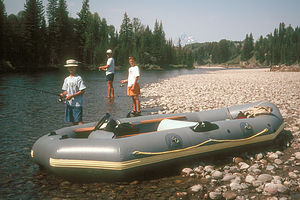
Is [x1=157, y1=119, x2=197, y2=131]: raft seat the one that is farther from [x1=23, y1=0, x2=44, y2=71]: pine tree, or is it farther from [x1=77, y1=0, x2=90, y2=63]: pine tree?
[x1=77, y1=0, x2=90, y2=63]: pine tree

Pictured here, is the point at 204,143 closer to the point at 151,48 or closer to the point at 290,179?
the point at 290,179

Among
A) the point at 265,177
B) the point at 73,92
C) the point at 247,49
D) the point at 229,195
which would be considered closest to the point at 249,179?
the point at 265,177

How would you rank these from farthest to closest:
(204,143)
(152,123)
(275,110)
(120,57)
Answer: (120,57), (275,110), (152,123), (204,143)

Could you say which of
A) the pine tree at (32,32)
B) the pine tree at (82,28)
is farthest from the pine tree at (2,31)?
the pine tree at (82,28)

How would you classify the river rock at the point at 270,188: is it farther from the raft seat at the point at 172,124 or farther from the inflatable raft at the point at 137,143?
the raft seat at the point at 172,124

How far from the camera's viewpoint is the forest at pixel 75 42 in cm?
5403

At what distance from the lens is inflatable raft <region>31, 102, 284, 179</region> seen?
426 centimetres

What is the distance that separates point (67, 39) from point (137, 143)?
70.4m

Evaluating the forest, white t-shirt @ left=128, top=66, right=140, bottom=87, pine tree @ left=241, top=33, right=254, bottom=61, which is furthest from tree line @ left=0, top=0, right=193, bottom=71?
pine tree @ left=241, top=33, right=254, bottom=61

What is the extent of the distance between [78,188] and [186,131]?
2.20 meters

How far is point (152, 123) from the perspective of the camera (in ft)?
20.2

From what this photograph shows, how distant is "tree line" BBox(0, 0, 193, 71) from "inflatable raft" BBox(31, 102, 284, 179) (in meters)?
46.9

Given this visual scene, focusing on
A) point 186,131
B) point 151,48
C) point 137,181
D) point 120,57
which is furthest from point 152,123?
point 151,48

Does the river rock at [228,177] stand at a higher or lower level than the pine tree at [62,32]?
lower
